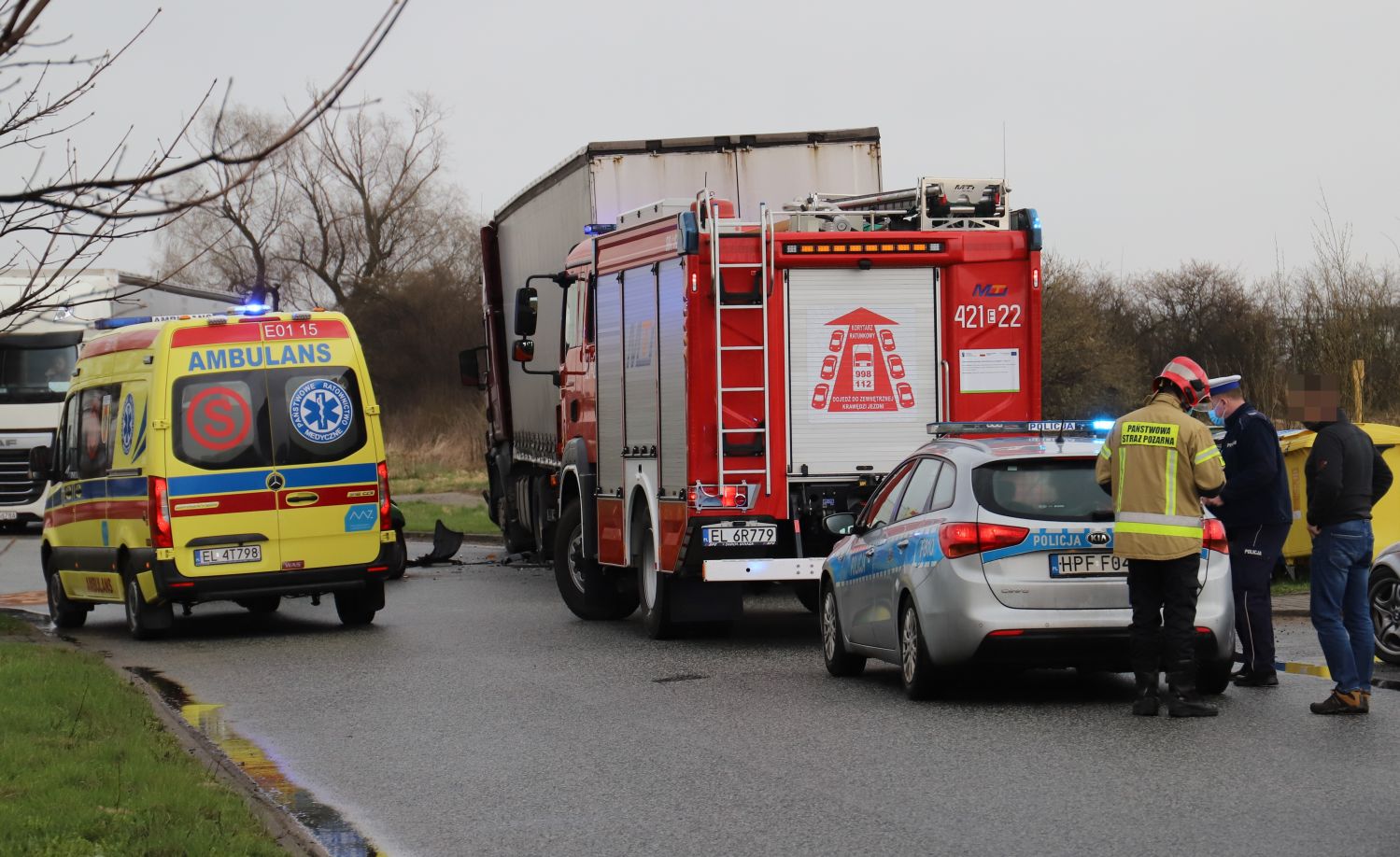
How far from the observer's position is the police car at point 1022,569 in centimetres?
1038

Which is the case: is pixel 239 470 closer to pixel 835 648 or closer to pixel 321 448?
pixel 321 448

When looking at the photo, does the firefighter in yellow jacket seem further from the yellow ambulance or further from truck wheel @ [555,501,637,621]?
the yellow ambulance

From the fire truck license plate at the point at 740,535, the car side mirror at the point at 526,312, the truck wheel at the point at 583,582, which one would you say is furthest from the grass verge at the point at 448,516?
the fire truck license plate at the point at 740,535

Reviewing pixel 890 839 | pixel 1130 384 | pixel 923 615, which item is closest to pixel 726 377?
pixel 923 615

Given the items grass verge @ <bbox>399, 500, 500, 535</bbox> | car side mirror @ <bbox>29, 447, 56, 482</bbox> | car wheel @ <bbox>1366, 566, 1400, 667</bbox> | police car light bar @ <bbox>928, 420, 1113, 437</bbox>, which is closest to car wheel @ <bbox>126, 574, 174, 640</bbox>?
car side mirror @ <bbox>29, 447, 56, 482</bbox>

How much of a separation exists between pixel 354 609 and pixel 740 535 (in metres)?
4.50

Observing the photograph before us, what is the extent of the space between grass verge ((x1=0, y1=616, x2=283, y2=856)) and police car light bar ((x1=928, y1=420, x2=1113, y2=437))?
15.7 feet

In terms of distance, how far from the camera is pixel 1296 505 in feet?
56.2

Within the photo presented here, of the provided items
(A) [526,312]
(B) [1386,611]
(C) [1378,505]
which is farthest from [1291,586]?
(A) [526,312]

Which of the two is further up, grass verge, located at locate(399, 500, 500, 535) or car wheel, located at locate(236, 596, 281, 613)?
car wheel, located at locate(236, 596, 281, 613)

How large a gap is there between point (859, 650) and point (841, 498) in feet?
7.88

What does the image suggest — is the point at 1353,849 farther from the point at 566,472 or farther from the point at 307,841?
the point at 566,472

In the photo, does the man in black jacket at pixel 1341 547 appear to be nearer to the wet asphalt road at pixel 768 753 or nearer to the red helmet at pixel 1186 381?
the wet asphalt road at pixel 768 753

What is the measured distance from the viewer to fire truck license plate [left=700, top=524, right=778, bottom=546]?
45.6 ft
